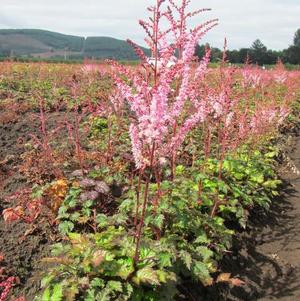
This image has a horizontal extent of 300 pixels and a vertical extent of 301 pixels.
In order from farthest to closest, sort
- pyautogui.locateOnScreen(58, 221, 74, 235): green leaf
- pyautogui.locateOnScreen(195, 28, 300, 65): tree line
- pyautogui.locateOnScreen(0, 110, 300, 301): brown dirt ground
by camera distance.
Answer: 1. pyautogui.locateOnScreen(195, 28, 300, 65): tree line
2. pyautogui.locateOnScreen(58, 221, 74, 235): green leaf
3. pyautogui.locateOnScreen(0, 110, 300, 301): brown dirt ground

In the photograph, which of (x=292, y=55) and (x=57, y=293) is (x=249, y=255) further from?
(x=292, y=55)

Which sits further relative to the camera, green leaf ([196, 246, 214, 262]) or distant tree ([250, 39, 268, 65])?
distant tree ([250, 39, 268, 65])

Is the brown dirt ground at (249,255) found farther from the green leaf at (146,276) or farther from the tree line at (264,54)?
the tree line at (264,54)

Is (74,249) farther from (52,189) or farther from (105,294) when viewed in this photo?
(52,189)

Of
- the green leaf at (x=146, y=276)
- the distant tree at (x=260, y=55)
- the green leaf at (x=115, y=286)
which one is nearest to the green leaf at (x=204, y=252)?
the green leaf at (x=146, y=276)

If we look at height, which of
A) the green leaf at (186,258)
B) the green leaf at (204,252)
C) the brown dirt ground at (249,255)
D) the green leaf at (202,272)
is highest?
the green leaf at (186,258)

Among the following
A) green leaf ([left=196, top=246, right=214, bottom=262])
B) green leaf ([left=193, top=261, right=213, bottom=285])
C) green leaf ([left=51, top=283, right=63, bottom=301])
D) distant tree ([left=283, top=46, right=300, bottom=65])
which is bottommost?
→ green leaf ([left=193, top=261, right=213, bottom=285])

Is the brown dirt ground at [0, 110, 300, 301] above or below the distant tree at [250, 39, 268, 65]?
below

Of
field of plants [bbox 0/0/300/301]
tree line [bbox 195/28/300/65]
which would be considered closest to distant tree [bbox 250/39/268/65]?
tree line [bbox 195/28/300/65]

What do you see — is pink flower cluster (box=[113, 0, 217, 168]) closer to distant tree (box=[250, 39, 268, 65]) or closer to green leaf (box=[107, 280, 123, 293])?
green leaf (box=[107, 280, 123, 293])

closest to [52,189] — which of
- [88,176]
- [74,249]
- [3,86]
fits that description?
[88,176]

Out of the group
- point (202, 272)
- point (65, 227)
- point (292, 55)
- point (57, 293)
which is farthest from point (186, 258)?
point (292, 55)

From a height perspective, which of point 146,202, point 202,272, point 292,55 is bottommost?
point 202,272

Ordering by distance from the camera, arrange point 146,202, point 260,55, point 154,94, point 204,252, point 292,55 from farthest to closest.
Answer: point 292,55 → point 260,55 → point 204,252 → point 146,202 → point 154,94
